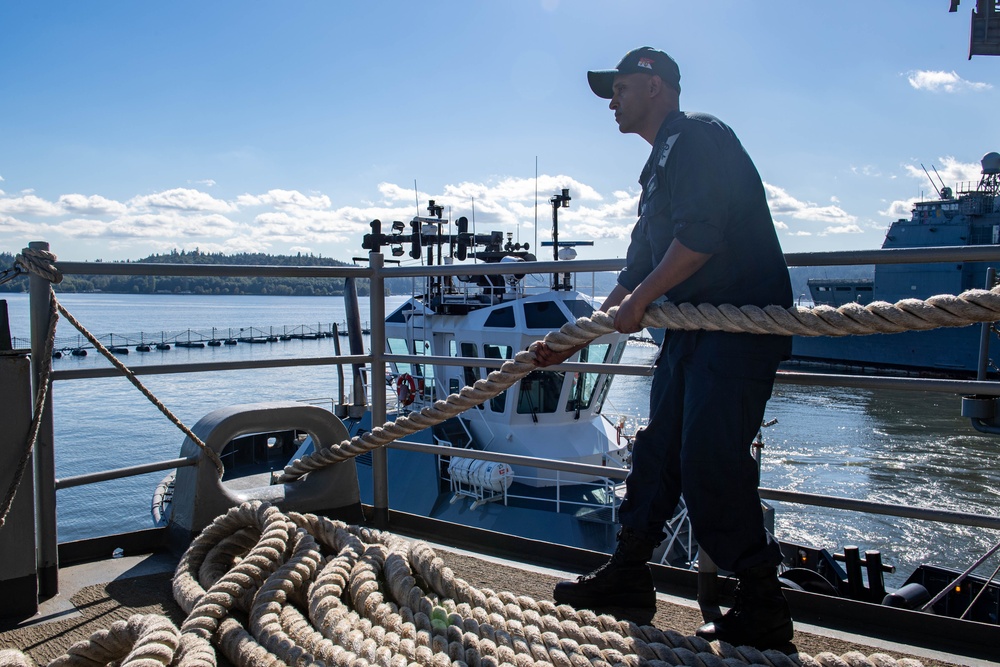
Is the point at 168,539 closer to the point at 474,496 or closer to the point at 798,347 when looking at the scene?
the point at 474,496

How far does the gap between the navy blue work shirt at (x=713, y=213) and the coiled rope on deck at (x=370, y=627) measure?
993 mm

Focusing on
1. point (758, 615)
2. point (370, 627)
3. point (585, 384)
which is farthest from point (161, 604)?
point (585, 384)

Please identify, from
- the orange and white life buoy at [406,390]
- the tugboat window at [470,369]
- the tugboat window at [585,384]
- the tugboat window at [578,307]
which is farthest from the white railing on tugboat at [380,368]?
the orange and white life buoy at [406,390]

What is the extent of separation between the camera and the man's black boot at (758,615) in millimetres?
2082

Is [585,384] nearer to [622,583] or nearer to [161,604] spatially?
[622,583]

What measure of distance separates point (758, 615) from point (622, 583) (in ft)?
1.61

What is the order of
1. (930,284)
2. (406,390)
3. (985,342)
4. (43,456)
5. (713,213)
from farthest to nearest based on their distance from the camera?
(930,284) < (406,390) < (985,342) < (43,456) < (713,213)

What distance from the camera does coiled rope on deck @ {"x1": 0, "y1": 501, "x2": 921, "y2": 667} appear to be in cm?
188

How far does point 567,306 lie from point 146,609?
39.6 ft

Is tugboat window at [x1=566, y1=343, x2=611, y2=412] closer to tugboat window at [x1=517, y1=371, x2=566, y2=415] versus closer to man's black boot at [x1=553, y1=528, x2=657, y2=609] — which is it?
tugboat window at [x1=517, y1=371, x2=566, y2=415]

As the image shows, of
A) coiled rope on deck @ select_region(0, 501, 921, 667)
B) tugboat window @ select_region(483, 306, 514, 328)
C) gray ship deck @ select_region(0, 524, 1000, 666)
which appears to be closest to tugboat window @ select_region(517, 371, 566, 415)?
tugboat window @ select_region(483, 306, 514, 328)

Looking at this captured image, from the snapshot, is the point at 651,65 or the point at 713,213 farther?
the point at 651,65

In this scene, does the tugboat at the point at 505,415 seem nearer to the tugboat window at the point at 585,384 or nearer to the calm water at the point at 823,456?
the tugboat window at the point at 585,384

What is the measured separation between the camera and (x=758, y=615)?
2.08m
